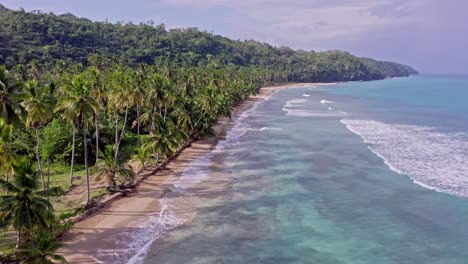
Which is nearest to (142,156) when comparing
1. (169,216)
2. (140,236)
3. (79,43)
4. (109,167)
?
(109,167)

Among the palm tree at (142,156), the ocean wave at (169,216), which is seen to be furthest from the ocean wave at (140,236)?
the palm tree at (142,156)

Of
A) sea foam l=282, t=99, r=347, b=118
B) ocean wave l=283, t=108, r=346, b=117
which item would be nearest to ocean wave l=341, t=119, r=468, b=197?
ocean wave l=283, t=108, r=346, b=117

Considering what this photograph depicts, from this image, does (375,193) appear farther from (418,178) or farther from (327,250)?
(327,250)

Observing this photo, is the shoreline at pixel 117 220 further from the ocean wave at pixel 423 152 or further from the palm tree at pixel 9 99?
the ocean wave at pixel 423 152

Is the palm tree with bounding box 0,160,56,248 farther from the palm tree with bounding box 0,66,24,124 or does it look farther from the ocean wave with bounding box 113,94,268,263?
the ocean wave with bounding box 113,94,268,263

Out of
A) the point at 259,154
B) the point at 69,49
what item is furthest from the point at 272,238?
the point at 69,49
